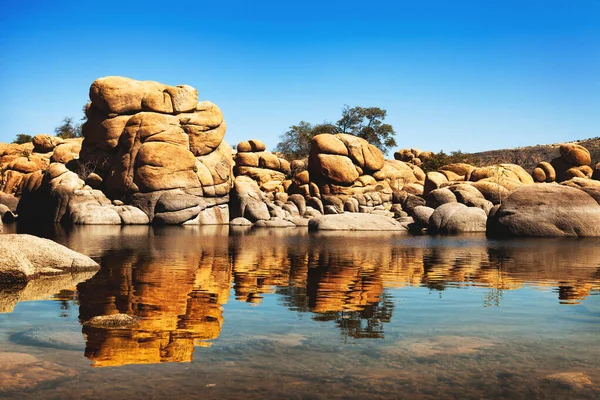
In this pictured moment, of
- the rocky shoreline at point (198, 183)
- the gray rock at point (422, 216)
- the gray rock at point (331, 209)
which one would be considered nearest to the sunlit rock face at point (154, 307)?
the rocky shoreline at point (198, 183)

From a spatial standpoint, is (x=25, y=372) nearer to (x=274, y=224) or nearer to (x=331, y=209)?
(x=274, y=224)

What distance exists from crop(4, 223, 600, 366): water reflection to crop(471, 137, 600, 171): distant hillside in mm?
93815

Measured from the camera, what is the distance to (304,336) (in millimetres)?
7406

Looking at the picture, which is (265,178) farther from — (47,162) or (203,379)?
(203,379)

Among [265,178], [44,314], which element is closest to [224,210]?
[265,178]

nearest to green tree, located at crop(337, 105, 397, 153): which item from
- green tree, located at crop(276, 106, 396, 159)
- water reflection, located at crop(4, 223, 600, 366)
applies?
green tree, located at crop(276, 106, 396, 159)

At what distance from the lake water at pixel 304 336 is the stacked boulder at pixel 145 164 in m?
34.1

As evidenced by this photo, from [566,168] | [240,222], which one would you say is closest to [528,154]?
[566,168]

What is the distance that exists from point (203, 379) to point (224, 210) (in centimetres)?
4720

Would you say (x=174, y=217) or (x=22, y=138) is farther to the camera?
(x=22, y=138)

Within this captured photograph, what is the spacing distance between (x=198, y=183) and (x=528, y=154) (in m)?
86.6

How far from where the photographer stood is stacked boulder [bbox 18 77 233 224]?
1895 inches

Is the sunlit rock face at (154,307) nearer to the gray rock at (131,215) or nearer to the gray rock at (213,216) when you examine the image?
the gray rock at (131,215)

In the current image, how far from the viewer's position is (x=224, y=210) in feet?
172
